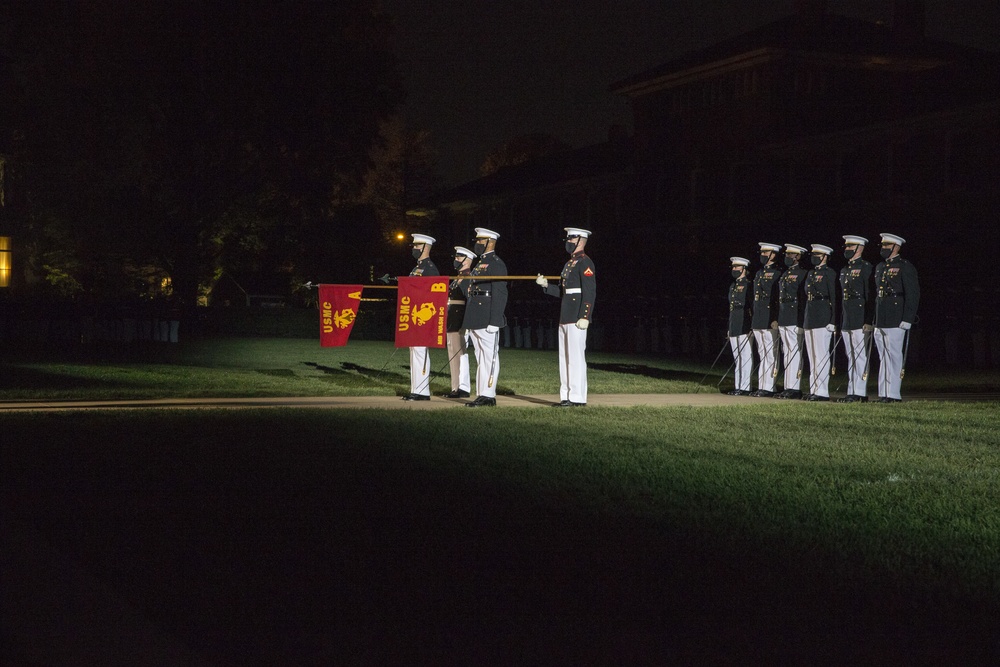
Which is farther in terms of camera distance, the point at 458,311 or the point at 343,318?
the point at 343,318

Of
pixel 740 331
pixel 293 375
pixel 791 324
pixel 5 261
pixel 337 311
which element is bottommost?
pixel 293 375

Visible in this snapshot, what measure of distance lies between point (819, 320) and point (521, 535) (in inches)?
474

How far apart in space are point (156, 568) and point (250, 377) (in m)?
15.1

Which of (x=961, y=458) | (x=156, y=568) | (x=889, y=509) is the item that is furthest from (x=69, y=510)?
(x=961, y=458)

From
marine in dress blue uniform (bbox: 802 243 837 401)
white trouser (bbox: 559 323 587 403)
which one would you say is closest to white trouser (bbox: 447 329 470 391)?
white trouser (bbox: 559 323 587 403)

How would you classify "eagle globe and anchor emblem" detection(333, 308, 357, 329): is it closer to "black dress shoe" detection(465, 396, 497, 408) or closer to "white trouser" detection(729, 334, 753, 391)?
"black dress shoe" detection(465, 396, 497, 408)

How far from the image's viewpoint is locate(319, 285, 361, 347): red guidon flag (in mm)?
17609

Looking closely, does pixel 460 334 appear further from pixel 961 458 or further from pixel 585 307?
pixel 961 458

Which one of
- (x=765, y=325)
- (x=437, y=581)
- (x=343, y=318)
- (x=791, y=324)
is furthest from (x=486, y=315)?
(x=437, y=581)

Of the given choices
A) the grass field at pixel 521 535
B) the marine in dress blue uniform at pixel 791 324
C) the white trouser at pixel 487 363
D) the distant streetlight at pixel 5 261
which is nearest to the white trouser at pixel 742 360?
the marine in dress blue uniform at pixel 791 324

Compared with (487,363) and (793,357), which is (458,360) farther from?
(793,357)

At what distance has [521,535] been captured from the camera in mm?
6945

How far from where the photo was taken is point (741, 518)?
754 centimetres

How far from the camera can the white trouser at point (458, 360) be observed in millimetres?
17047
